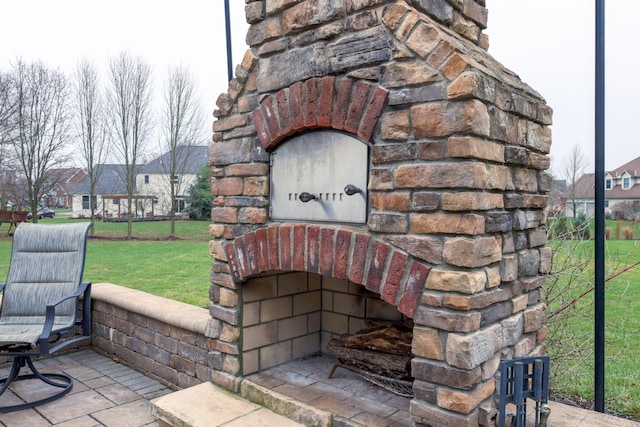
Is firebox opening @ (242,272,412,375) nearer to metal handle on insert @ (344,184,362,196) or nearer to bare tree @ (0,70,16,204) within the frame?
metal handle on insert @ (344,184,362,196)

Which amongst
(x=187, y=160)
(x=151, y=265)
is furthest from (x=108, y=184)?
(x=151, y=265)

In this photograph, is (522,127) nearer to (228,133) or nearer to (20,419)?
(228,133)

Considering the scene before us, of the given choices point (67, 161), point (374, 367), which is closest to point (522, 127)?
point (374, 367)

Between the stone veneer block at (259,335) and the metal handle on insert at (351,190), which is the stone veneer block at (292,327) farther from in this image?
the metal handle on insert at (351,190)

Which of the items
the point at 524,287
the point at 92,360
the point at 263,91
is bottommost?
the point at 92,360

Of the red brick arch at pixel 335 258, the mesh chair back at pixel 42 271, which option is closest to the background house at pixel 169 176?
the mesh chair back at pixel 42 271

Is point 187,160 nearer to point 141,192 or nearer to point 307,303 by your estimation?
point 141,192

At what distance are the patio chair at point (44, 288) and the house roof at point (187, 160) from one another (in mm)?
13991

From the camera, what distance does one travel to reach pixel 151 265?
8883 millimetres

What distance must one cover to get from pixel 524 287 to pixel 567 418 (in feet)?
2.00

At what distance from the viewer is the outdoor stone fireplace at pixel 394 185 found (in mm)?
1666

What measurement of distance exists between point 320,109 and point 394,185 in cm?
54

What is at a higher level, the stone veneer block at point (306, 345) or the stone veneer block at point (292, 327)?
the stone veneer block at point (292, 327)

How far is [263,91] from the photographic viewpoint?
2.37m
